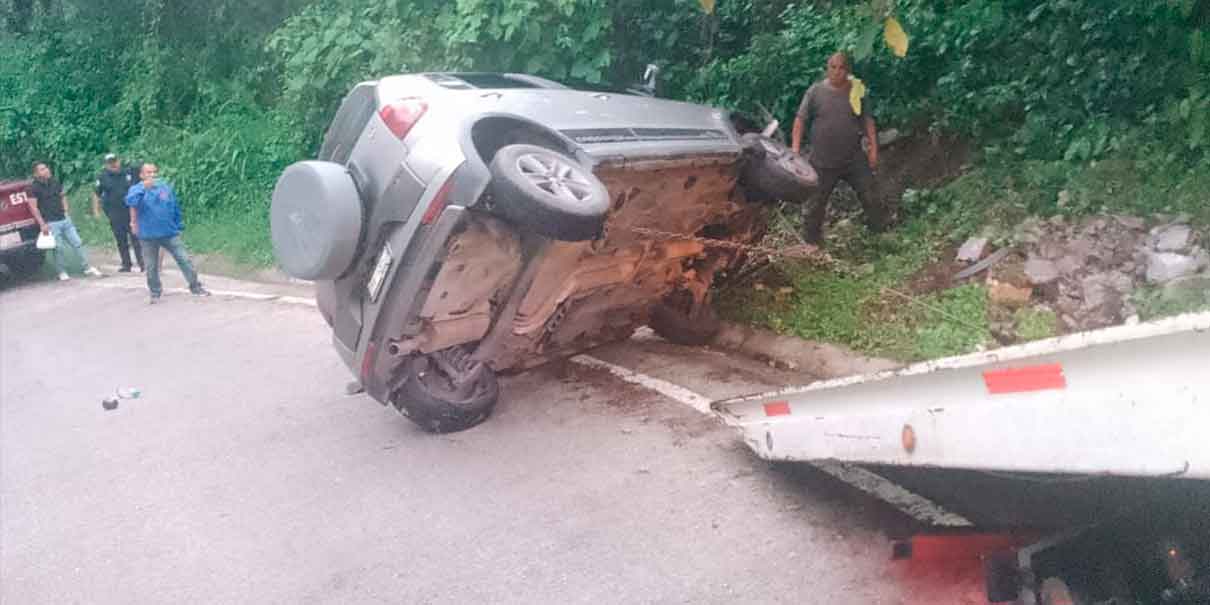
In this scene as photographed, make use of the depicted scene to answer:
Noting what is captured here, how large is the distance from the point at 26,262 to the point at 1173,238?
14.1 metres

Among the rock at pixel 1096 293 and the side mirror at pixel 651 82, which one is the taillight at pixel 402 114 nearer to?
the side mirror at pixel 651 82

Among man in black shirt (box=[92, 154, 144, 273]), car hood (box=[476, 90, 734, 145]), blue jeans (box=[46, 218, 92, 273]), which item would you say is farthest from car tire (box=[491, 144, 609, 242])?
blue jeans (box=[46, 218, 92, 273])

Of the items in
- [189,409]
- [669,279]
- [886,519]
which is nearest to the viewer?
[886,519]

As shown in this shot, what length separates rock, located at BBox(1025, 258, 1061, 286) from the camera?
5785 millimetres

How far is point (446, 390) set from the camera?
16.5 feet

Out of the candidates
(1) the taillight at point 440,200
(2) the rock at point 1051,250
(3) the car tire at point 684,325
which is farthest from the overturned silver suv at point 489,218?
(2) the rock at point 1051,250

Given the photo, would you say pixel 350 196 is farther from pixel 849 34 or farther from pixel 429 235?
pixel 849 34

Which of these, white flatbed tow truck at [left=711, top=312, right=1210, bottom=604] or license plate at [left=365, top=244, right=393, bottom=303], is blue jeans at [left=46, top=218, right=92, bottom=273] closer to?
license plate at [left=365, top=244, right=393, bottom=303]

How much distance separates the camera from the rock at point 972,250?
6297mm

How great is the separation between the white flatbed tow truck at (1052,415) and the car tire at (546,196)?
1242 mm

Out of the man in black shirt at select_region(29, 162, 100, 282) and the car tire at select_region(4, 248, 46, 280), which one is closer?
the man in black shirt at select_region(29, 162, 100, 282)

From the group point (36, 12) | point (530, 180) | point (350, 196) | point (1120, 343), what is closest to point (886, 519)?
point (1120, 343)

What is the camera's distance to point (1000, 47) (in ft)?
24.3

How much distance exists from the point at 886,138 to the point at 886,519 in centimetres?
490
